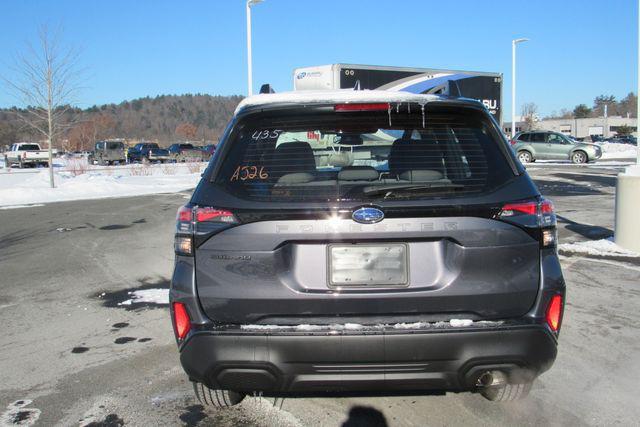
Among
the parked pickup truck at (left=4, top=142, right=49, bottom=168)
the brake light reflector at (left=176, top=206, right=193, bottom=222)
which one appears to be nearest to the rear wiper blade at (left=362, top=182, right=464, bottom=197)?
the brake light reflector at (left=176, top=206, right=193, bottom=222)

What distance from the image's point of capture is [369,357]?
2459mm

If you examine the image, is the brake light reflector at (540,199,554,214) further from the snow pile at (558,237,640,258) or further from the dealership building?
the dealership building

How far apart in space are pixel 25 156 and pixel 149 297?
4091cm

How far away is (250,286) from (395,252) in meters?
0.69

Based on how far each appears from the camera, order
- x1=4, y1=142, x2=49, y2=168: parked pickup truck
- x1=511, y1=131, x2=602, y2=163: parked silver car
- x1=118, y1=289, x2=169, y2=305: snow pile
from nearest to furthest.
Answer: x1=118, y1=289, x2=169, y2=305: snow pile
x1=511, y1=131, x2=602, y2=163: parked silver car
x1=4, y1=142, x2=49, y2=168: parked pickup truck

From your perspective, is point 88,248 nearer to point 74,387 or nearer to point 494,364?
point 74,387

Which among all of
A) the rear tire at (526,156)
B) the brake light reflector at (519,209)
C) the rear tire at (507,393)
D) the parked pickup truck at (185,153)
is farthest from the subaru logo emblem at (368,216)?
the parked pickup truck at (185,153)

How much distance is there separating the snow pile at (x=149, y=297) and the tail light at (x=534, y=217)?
3.93 m

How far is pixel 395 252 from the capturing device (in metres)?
2.53

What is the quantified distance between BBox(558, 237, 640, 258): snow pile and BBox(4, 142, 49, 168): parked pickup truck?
4204 centimetres

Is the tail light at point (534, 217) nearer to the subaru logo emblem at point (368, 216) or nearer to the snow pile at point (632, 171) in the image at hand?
the subaru logo emblem at point (368, 216)

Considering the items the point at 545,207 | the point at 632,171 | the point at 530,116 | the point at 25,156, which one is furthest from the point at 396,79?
the point at 530,116

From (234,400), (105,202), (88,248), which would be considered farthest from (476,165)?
(105,202)

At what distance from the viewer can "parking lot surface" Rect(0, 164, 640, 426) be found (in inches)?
123
